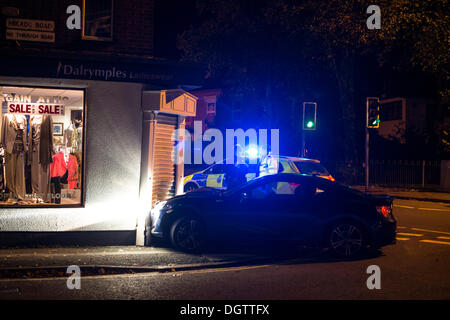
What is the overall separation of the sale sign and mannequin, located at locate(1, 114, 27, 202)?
136mm

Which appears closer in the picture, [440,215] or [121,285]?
[121,285]

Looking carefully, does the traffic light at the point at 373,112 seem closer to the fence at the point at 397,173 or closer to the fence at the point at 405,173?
the fence at the point at 397,173

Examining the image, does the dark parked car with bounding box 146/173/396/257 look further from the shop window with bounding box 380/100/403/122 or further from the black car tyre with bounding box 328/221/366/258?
the shop window with bounding box 380/100/403/122

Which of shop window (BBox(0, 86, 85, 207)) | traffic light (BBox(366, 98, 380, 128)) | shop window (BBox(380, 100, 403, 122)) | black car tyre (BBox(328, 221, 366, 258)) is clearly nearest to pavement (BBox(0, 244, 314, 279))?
black car tyre (BBox(328, 221, 366, 258))

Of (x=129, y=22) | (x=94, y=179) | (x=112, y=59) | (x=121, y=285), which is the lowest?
(x=121, y=285)

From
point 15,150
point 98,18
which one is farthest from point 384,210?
point 15,150

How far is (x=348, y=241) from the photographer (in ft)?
33.4

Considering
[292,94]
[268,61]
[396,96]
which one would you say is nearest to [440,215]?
[268,61]

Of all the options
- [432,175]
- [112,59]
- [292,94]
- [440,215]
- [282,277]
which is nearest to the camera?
[282,277]

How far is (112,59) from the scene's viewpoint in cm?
1100

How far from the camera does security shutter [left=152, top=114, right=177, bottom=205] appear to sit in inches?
479

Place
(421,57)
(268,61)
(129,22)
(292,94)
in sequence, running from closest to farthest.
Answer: (129,22)
(421,57)
(268,61)
(292,94)

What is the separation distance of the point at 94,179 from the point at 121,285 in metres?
4.28
